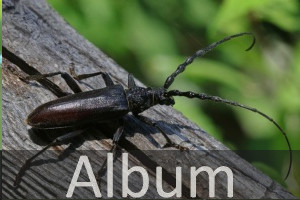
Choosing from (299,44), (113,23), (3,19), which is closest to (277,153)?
(299,44)

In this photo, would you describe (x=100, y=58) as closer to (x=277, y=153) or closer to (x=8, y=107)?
(x=8, y=107)

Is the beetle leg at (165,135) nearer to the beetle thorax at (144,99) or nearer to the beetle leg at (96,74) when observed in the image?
the beetle thorax at (144,99)

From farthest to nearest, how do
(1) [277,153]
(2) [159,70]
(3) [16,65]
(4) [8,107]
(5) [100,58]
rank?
(2) [159,70] → (1) [277,153] → (5) [100,58] → (3) [16,65] → (4) [8,107]

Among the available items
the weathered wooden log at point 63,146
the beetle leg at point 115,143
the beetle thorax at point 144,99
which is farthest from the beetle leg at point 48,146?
the beetle thorax at point 144,99

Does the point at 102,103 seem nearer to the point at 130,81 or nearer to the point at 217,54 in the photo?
the point at 130,81

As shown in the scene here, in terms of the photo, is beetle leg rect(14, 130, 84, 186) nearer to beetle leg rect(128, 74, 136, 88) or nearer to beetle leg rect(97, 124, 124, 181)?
beetle leg rect(97, 124, 124, 181)

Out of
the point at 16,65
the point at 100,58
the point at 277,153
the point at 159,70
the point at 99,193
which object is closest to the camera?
the point at 99,193
